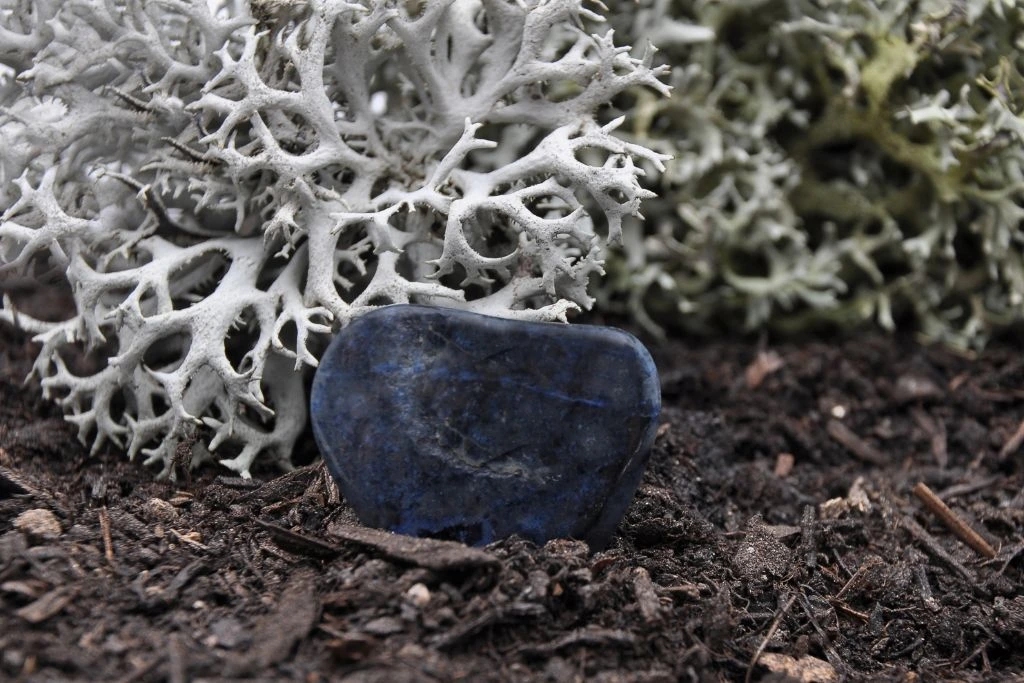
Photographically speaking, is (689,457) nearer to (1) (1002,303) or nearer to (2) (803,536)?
(2) (803,536)

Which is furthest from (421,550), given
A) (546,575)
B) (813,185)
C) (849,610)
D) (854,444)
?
(813,185)

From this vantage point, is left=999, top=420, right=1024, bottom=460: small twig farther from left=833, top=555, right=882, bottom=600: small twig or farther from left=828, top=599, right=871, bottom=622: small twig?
left=828, top=599, right=871, bottom=622: small twig

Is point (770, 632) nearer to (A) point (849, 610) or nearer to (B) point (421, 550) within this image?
(A) point (849, 610)

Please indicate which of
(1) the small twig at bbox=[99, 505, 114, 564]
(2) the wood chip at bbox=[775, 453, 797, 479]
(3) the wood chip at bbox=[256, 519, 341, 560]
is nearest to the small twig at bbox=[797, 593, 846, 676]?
(2) the wood chip at bbox=[775, 453, 797, 479]

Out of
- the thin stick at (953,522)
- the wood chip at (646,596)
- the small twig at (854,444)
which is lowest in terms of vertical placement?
the small twig at (854,444)

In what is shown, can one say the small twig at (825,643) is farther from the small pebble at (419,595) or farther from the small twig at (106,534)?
the small twig at (106,534)

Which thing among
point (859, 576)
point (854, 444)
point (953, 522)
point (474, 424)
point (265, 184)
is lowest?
point (854, 444)

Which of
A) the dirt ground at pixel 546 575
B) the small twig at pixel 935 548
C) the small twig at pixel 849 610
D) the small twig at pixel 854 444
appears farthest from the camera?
the small twig at pixel 854 444

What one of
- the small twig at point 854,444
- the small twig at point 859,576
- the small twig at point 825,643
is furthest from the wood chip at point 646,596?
the small twig at point 854,444
